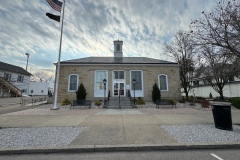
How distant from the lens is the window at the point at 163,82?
61.4 ft

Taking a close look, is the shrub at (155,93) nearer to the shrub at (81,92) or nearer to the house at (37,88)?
the shrub at (81,92)

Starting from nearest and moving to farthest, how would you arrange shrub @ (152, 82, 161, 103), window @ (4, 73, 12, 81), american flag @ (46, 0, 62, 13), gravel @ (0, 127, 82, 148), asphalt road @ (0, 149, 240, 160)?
asphalt road @ (0, 149, 240, 160)
gravel @ (0, 127, 82, 148)
american flag @ (46, 0, 62, 13)
shrub @ (152, 82, 161, 103)
window @ (4, 73, 12, 81)

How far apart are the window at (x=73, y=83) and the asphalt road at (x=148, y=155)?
15136 millimetres

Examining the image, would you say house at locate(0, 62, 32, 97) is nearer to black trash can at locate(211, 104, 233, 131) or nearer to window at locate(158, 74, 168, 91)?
window at locate(158, 74, 168, 91)

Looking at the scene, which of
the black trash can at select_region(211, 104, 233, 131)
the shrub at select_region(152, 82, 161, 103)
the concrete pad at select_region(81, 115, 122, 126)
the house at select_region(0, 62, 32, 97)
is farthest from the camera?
the house at select_region(0, 62, 32, 97)

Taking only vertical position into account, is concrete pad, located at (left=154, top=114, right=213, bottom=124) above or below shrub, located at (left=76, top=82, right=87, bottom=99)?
below

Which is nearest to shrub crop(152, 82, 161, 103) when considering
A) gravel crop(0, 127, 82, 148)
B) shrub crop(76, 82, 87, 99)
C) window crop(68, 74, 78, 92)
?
shrub crop(76, 82, 87, 99)

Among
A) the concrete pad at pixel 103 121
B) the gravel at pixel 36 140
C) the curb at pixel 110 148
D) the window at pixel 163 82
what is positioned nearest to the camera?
the curb at pixel 110 148

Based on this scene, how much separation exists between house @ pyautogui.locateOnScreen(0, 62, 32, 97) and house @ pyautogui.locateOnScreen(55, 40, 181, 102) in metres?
14.2

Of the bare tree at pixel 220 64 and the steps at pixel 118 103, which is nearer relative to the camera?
the bare tree at pixel 220 64

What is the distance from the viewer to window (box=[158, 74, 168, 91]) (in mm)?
18703

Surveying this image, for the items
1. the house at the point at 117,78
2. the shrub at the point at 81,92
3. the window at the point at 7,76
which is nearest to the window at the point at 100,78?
the house at the point at 117,78

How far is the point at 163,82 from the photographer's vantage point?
18828 millimetres

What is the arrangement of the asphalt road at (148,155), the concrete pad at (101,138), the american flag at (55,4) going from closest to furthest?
the asphalt road at (148,155) < the concrete pad at (101,138) < the american flag at (55,4)
